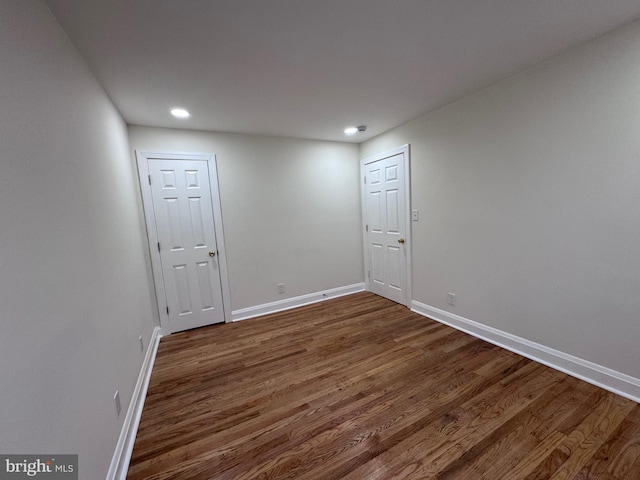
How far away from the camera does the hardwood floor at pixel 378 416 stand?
1.33m

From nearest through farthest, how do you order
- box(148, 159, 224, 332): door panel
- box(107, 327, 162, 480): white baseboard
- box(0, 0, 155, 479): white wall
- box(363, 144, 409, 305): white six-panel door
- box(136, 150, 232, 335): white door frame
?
box(0, 0, 155, 479): white wall < box(107, 327, 162, 480): white baseboard < box(136, 150, 232, 335): white door frame < box(148, 159, 224, 332): door panel < box(363, 144, 409, 305): white six-panel door

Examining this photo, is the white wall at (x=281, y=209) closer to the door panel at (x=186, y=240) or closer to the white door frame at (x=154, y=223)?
the white door frame at (x=154, y=223)

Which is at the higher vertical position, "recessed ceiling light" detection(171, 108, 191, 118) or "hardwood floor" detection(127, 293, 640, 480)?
"recessed ceiling light" detection(171, 108, 191, 118)

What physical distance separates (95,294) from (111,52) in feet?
4.81

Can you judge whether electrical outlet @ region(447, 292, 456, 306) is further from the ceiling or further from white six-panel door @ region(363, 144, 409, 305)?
the ceiling

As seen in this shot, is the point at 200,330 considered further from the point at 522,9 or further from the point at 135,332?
the point at 522,9

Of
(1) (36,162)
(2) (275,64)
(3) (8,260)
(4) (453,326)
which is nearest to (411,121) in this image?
(2) (275,64)

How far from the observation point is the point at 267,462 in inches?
54.6

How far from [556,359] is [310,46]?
9.66 feet

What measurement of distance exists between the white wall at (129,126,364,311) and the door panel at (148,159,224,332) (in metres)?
0.20

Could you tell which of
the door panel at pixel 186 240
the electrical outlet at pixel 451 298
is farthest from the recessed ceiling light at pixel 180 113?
the electrical outlet at pixel 451 298

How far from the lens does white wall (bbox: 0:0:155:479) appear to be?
0.78 m

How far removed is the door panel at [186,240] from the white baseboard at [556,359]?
284 centimetres

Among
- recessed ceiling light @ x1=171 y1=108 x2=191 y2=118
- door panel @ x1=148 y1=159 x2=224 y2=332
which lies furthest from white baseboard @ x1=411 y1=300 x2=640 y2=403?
recessed ceiling light @ x1=171 y1=108 x2=191 y2=118
